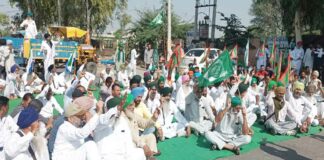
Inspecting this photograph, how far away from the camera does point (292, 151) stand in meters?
6.66

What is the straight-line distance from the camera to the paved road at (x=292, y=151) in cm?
633

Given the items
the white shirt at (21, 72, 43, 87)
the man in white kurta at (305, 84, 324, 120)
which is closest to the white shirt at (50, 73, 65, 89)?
the white shirt at (21, 72, 43, 87)

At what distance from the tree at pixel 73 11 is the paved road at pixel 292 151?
991 inches

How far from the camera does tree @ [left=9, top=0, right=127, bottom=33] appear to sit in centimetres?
3048

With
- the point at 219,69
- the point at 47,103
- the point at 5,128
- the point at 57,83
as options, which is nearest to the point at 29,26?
the point at 57,83

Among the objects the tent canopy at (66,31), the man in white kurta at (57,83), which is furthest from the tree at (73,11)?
the man in white kurta at (57,83)

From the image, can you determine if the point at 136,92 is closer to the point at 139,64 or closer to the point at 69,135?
the point at 69,135

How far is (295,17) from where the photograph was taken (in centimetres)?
1778

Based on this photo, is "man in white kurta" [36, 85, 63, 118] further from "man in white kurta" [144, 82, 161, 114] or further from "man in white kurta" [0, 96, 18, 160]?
"man in white kurta" [0, 96, 18, 160]

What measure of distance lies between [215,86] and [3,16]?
5285 centimetres

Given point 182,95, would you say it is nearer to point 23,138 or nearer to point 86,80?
point 86,80

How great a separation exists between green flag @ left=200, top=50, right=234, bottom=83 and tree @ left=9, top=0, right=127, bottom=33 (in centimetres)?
2436

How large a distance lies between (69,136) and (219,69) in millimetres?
3969

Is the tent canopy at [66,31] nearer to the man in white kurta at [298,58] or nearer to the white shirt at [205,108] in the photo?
the man in white kurta at [298,58]
